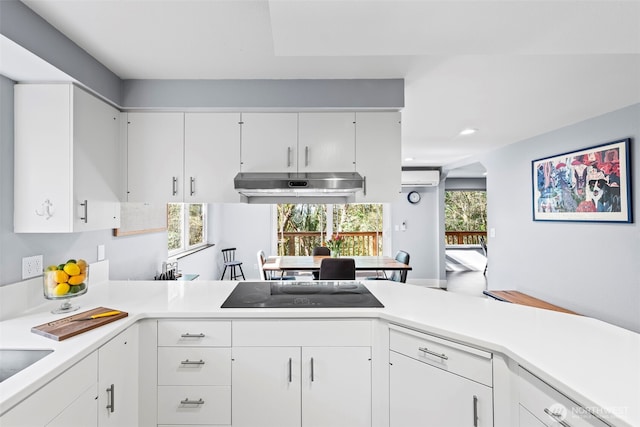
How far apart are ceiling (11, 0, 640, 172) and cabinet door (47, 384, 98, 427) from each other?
1.68 m

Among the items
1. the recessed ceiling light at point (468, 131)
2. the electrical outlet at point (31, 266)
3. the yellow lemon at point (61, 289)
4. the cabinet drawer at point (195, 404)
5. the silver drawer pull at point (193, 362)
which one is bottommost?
the cabinet drawer at point (195, 404)

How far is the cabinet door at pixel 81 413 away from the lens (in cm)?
118

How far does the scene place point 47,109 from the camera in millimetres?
1729

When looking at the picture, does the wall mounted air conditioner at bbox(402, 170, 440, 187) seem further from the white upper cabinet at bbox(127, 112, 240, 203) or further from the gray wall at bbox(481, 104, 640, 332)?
the white upper cabinet at bbox(127, 112, 240, 203)

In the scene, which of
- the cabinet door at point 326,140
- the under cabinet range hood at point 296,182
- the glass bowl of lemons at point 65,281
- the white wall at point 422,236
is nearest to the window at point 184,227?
the under cabinet range hood at point 296,182

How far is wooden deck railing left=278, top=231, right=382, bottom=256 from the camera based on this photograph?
20.5 feet

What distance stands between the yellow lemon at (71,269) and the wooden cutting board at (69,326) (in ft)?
0.71

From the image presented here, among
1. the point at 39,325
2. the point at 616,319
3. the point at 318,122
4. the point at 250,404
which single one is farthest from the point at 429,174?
the point at 39,325

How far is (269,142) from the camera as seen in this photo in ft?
7.47

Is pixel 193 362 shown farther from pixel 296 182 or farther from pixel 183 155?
pixel 183 155

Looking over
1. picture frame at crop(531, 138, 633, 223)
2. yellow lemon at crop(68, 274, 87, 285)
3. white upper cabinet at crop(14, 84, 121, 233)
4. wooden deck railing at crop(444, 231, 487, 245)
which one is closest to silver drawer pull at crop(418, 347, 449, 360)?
yellow lemon at crop(68, 274, 87, 285)

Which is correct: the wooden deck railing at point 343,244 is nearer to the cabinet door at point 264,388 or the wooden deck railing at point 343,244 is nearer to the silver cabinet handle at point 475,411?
the cabinet door at point 264,388

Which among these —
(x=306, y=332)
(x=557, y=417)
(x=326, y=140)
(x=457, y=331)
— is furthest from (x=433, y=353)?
(x=326, y=140)

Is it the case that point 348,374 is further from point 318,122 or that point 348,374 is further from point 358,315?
point 318,122
